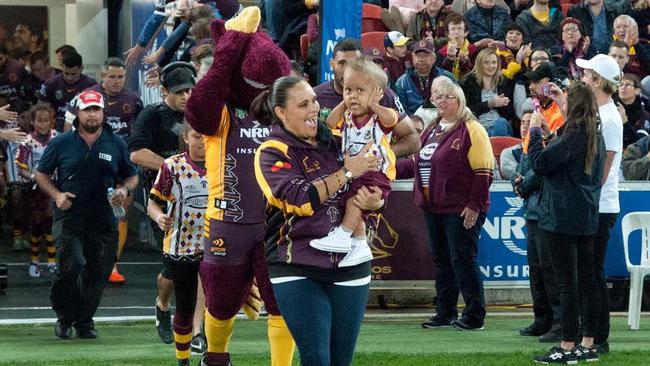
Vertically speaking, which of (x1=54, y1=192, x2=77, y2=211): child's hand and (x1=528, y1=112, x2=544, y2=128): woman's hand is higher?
(x1=528, y1=112, x2=544, y2=128): woman's hand

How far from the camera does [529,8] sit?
54.6 ft

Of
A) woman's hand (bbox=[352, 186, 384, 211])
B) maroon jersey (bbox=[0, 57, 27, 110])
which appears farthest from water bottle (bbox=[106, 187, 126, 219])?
maroon jersey (bbox=[0, 57, 27, 110])

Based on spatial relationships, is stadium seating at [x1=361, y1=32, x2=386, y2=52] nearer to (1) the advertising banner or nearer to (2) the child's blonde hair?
(1) the advertising banner

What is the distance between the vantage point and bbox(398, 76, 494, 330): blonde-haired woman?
1106cm

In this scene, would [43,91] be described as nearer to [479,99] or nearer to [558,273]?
[479,99]

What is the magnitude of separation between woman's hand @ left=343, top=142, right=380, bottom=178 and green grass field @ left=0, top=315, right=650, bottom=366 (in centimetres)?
308

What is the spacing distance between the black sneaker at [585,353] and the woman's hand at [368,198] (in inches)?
130

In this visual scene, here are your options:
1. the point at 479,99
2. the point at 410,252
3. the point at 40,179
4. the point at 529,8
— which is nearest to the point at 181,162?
the point at 40,179

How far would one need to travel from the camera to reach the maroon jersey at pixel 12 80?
717 inches

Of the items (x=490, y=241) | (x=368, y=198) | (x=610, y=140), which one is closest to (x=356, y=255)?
(x=368, y=198)

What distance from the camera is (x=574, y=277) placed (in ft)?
30.2

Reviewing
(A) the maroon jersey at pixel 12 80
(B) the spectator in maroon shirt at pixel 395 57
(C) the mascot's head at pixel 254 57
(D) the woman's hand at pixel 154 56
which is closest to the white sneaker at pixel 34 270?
(D) the woman's hand at pixel 154 56

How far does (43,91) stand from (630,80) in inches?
267

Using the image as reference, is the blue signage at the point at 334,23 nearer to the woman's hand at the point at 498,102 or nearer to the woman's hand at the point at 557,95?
the woman's hand at the point at 557,95
